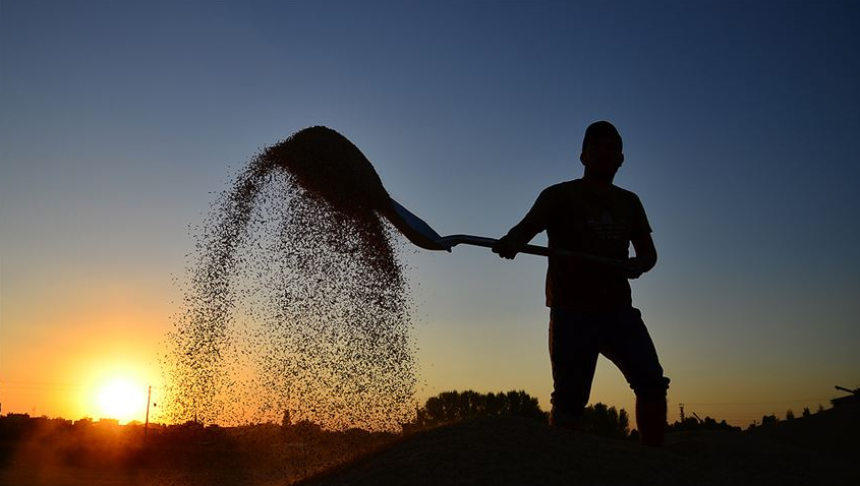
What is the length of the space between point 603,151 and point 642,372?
135cm

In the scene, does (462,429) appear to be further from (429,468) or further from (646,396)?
(646,396)

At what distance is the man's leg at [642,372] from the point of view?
372 cm

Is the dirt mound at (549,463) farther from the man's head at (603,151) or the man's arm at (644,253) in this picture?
the man's head at (603,151)

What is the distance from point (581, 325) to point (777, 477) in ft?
3.87

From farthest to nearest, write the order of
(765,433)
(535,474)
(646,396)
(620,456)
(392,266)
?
(765,433) < (392,266) < (646,396) < (620,456) < (535,474)

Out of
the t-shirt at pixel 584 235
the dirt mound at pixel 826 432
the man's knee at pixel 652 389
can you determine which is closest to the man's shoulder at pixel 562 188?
the t-shirt at pixel 584 235

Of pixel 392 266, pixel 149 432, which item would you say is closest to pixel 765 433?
pixel 392 266

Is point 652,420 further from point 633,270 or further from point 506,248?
point 506,248

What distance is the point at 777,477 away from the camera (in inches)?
125

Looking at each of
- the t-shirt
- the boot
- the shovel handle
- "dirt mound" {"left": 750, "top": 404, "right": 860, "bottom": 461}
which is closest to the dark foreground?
the boot

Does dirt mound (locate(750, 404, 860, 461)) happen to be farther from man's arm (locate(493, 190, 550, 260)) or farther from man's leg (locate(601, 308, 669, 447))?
man's arm (locate(493, 190, 550, 260))

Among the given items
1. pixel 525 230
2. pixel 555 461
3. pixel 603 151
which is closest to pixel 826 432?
pixel 603 151

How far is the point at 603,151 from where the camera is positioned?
4195mm

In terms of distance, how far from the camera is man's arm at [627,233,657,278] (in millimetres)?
4086
